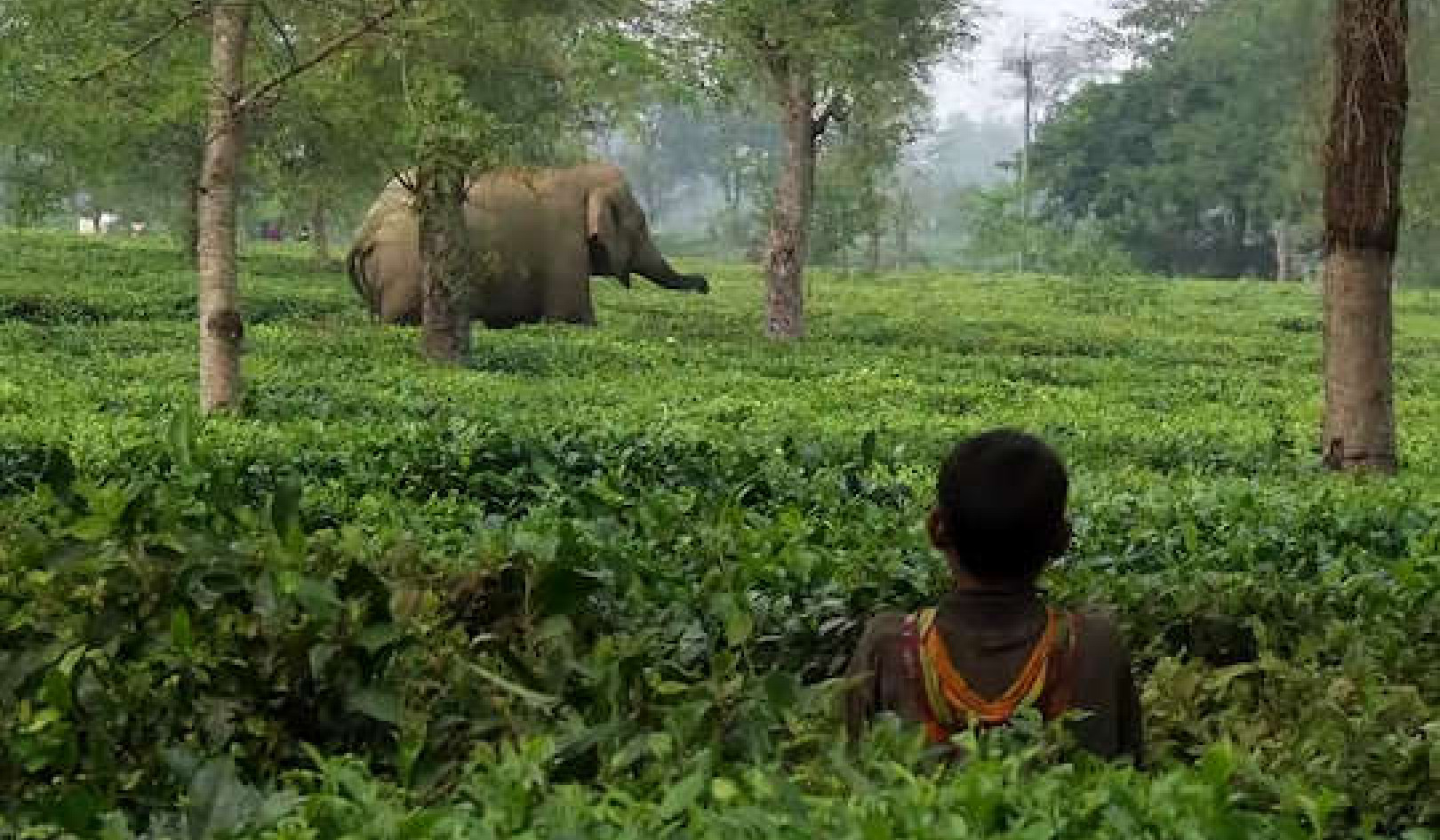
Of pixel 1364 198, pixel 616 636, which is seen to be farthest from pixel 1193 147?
pixel 616 636

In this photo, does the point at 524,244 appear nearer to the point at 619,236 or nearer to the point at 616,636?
the point at 619,236

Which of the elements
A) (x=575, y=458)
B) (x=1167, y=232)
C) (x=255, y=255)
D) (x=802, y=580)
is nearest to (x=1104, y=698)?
(x=802, y=580)

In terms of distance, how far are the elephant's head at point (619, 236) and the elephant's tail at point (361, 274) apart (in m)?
2.89

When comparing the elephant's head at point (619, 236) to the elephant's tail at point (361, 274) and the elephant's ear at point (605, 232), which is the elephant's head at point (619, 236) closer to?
the elephant's ear at point (605, 232)

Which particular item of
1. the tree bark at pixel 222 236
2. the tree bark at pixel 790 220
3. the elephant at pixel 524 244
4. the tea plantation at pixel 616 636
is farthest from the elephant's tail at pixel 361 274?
the tea plantation at pixel 616 636

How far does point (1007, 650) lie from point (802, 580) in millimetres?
1742

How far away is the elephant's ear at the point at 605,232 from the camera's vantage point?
28.4 meters

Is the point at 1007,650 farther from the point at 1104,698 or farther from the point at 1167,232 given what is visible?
the point at 1167,232

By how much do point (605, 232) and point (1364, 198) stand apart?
58.2 ft

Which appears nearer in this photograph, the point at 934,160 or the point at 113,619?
the point at 113,619

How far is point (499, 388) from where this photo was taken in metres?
17.8

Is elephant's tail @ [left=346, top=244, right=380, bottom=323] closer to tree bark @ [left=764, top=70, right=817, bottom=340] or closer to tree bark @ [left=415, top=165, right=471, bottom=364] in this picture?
tree bark @ [left=764, top=70, right=817, bottom=340]

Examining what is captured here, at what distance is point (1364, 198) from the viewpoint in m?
11.4

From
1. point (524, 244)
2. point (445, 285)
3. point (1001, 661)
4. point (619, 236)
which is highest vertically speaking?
point (619, 236)
